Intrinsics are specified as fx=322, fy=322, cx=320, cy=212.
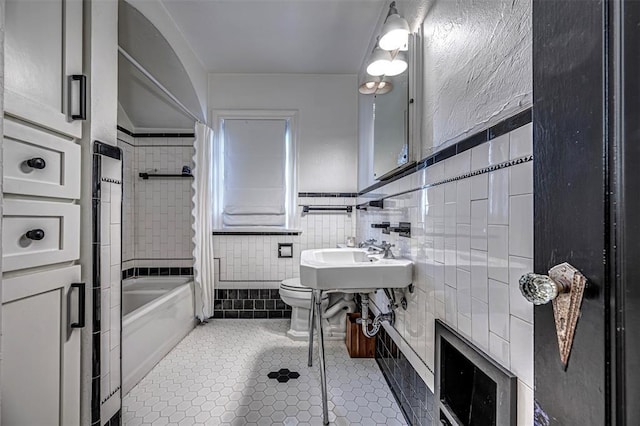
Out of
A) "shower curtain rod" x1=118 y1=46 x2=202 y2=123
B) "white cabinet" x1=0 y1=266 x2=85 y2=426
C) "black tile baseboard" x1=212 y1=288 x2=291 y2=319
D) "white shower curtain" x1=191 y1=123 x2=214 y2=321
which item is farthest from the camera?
"black tile baseboard" x1=212 y1=288 x2=291 y2=319

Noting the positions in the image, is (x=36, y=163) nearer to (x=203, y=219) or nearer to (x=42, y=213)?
(x=42, y=213)

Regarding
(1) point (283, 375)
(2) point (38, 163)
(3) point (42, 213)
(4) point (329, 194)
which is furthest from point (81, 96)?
(4) point (329, 194)

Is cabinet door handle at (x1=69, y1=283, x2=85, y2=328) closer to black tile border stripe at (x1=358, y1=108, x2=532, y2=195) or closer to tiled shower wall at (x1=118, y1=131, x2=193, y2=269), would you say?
black tile border stripe at (x1=358, y1=108, x2=532, y2=195)

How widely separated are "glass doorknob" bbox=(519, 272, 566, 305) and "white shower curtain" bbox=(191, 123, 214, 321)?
8.58 feet

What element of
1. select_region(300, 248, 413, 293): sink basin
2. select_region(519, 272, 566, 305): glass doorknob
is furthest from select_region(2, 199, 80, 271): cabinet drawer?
select_region(519, 272, 566, 305): glass doorknob

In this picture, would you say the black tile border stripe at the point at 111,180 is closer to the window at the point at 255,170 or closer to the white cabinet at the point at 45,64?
the white cabinet at the point at 45,64

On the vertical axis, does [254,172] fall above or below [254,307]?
above

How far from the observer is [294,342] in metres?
2.46

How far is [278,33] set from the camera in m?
2.38

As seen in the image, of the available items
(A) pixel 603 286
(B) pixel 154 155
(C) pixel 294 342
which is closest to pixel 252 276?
(C) pixel 294 342

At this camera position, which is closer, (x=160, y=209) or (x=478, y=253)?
(x=478, y=253)

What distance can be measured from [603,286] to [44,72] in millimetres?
1569

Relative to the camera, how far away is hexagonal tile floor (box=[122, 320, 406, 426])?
61.6 inches

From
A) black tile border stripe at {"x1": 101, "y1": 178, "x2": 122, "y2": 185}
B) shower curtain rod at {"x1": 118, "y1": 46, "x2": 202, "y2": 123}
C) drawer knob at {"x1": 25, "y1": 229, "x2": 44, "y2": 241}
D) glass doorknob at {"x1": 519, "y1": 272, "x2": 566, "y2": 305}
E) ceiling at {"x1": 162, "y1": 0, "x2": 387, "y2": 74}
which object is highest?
ceiling at {"x1": 162, "y1": 0, "x2": 387, "y2": 74}
